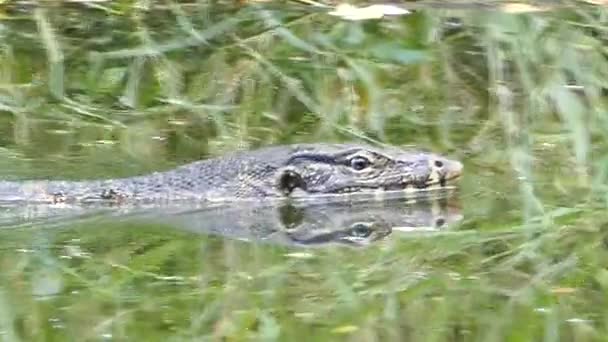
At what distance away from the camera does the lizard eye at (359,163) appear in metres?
7.33

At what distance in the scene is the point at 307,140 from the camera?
25.9 ft

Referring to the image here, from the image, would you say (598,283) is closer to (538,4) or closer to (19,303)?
(19,303)

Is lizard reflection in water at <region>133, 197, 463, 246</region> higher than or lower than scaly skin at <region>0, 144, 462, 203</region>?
lower

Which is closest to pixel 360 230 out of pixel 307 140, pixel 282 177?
pixel 282 177

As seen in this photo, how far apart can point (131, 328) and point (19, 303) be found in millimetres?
518

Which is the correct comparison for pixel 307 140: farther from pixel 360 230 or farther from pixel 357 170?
pixel 360 230

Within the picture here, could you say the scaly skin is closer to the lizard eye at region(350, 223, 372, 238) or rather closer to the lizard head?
the lizard head

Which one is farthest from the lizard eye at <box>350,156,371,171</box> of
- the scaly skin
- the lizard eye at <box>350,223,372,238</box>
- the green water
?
the lizard eye at <box>350,223,372,238</box>

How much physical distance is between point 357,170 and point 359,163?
4 cm

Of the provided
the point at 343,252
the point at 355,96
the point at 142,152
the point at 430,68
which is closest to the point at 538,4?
the point at 430,68

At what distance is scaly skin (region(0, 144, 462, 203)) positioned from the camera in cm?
714

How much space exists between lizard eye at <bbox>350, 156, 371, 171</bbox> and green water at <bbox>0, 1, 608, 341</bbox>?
47 cm

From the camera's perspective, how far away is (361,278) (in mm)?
5645

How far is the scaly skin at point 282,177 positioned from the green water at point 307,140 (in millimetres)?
206
